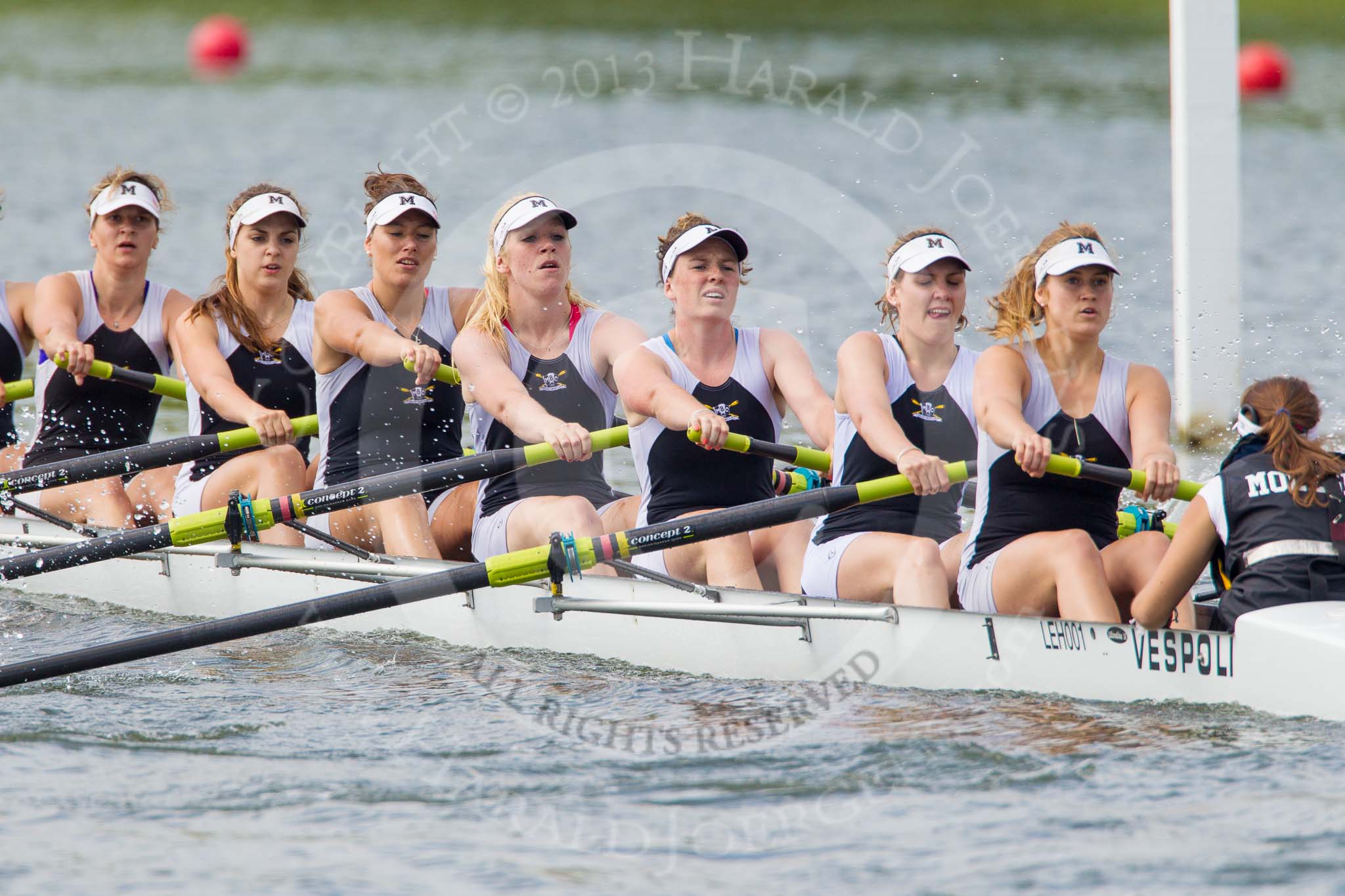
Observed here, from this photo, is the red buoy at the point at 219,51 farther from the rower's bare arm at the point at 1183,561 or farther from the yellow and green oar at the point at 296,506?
the rower's bare arm at the point at 1183,561

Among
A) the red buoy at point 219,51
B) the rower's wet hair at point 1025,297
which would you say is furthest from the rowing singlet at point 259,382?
the red buoy at point 219,51

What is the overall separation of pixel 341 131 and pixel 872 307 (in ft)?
37.0

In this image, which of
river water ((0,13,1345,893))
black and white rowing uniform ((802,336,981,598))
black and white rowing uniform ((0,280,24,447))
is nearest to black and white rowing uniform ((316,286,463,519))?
river water ((0,13,1345,893))

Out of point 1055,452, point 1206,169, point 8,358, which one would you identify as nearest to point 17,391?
point 8,358

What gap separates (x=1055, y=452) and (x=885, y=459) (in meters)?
0.56

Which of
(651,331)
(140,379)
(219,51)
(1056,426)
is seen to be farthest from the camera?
(219,51)

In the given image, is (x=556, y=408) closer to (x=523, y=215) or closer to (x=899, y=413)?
(x=523, y=215)

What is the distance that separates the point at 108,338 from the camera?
7.18 m

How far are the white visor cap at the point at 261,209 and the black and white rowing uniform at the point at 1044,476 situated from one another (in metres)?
3.17

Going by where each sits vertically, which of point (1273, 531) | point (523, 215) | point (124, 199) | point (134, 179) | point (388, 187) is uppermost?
point (134, 179)

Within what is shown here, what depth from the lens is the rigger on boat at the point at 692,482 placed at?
4633mm

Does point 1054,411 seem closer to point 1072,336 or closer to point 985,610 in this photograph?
point 1072,336

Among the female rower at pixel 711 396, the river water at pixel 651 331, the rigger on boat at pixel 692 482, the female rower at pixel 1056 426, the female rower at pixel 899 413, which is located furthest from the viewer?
the female rower at pixel 711 396

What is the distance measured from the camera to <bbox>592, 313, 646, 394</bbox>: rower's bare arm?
5.92 m
